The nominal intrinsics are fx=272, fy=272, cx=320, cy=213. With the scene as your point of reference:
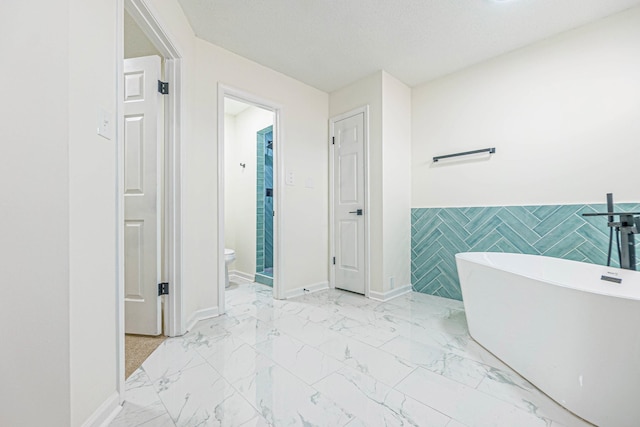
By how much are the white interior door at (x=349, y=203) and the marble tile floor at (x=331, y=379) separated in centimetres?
86

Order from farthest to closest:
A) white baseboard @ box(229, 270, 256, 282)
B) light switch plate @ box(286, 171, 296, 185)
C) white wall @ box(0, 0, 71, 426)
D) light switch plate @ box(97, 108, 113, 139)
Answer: white baseboard @ box(229, 270, 256, 282) → light switch plate @ box(286, 171, 296, 185) → light switch plate @ box(97, 108, 113, 139) → white wall @ box(0, 0, 71, 426)

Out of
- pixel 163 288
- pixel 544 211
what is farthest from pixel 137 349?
pixel 544 211

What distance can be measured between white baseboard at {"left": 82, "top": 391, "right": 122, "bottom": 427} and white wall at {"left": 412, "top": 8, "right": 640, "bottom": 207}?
306cm

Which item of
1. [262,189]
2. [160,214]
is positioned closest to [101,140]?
[160,214]

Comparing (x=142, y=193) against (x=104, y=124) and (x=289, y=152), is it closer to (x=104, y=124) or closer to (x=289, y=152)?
(x=104, y=124)

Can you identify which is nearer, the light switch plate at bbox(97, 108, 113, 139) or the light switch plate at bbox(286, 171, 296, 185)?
the light switch plate at bbox(97, 108, 113, 139)

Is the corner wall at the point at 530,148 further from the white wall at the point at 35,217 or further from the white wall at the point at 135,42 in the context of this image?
the white wall at the point at 35,217

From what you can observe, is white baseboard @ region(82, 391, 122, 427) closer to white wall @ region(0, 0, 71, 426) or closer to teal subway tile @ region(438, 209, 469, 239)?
white wall @ region(0, 0, 71, 426)

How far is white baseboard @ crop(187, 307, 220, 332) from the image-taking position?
2144 millimetres

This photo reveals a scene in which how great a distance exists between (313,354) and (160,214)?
149 centimetres

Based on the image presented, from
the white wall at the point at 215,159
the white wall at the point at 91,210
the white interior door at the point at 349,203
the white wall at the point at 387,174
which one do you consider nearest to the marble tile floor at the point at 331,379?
the white wall at the point at 91,210

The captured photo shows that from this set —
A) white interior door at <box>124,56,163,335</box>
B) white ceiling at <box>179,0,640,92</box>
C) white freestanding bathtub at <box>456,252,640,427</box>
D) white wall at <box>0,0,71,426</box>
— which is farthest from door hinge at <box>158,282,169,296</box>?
white freestanding bathtub at <box>456,252,640,427</box>

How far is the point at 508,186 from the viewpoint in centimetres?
259

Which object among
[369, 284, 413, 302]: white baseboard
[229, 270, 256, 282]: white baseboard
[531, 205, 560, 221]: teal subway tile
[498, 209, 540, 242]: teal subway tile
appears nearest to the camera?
[531, 205, 560, 221]: teal subway tile
